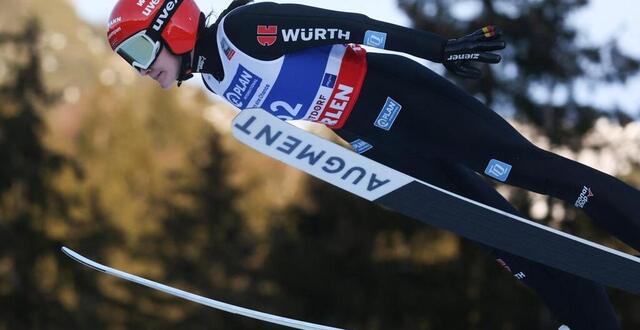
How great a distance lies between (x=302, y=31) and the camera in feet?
14.5

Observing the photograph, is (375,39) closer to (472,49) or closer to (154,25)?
(472,49)

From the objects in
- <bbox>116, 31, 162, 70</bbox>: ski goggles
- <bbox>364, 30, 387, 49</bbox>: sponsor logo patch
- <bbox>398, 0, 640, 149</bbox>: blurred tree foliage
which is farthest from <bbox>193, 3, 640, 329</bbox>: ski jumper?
<bbox>398, 0, 640, 149</bbox>: blurred tree foliage

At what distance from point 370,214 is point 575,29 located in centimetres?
500

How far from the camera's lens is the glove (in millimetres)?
4293

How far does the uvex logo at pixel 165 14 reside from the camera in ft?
15.0

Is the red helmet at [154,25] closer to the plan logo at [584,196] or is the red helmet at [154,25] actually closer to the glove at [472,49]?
the glove at [472,49]

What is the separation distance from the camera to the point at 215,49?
456 cm

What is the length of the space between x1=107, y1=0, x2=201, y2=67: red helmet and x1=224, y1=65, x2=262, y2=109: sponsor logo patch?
311 millimetres

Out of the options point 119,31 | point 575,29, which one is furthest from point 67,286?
point 119,31

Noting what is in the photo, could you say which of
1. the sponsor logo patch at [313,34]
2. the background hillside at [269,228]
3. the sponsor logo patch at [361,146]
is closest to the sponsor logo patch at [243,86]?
the sponsor logo patch at [313,34]

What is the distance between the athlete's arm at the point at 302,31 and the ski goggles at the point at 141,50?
38cm

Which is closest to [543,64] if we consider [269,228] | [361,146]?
[269,228]

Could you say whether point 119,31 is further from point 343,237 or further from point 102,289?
point 102,289

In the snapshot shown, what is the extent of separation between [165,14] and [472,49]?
1505mm
